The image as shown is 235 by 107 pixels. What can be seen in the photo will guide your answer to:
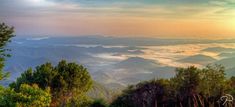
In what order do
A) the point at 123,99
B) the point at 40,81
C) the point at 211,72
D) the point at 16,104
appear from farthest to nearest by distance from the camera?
1. the point at 40,81
2. the point at 123,99
3. the point at 211,72
4. the point at 16,104

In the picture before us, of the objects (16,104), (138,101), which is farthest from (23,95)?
(138,101)

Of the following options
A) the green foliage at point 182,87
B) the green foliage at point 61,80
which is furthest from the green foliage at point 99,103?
the green foliage at point 61,80

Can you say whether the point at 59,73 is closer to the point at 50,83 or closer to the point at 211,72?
the point at 50,83

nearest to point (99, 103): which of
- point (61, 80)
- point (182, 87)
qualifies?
point (61, 80)

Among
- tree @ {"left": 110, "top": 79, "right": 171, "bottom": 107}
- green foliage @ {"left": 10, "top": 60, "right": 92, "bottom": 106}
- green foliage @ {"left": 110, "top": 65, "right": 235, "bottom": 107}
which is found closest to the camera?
green foliage @ {"left": 110, "top": 65, "right": 235, "bottom": 107}

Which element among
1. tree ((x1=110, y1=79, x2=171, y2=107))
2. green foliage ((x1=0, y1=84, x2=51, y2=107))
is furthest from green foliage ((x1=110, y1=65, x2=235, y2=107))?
green foliage ((x1=0, y1=84, x2=51, y2=107))

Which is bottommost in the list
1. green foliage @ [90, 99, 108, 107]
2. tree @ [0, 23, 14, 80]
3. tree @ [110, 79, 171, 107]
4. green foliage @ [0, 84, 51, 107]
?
green foliage @ [90, 99, 108, 107]

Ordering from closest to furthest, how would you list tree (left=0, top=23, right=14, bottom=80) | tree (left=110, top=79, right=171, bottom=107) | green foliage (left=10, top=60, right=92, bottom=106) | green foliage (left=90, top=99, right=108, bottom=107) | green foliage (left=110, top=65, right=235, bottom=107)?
tree (left=0, top=23, right=14, bottom=80)
green foliage (left=110, top=65, right=235, bottom=107)
tree (left=110, top=79, right=171, bottom=107)
green foliage (left=90, top=99, right=108, bottom=107)
green foliage (left=10, top=60, right=92, bottom=106)

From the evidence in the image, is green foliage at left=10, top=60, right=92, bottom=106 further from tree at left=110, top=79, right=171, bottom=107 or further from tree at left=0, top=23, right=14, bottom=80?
tree at left=0, top=23, right=14, bottom=80

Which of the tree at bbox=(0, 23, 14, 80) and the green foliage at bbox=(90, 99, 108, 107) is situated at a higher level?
the tree at bbox=(0, 23, 14, 80)
